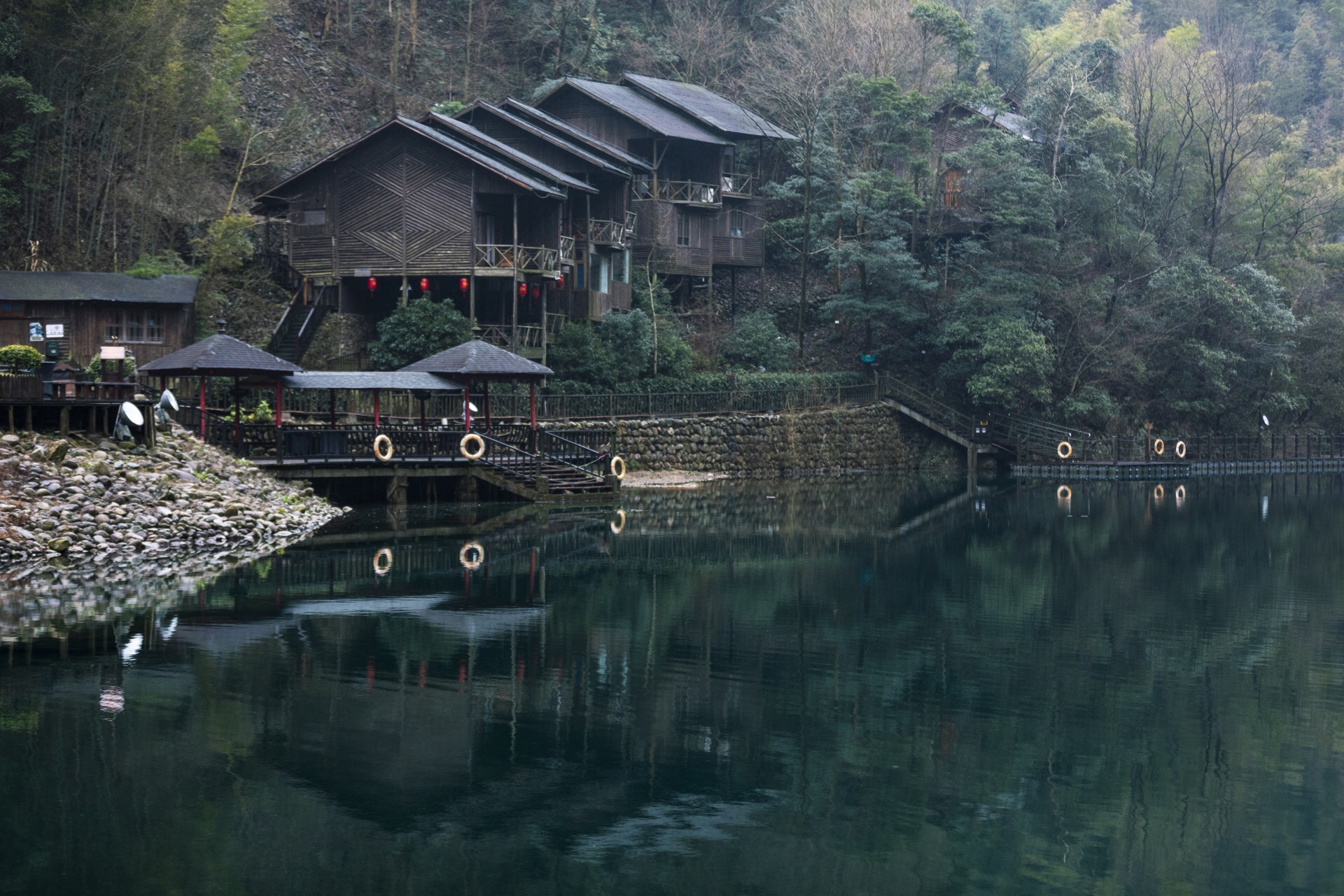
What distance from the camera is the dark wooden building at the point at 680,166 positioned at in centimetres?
4897

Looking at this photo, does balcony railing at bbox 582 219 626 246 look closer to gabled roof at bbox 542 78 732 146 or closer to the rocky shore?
gabled roof at bbox 542 78 732 146

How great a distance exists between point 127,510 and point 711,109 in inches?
1290

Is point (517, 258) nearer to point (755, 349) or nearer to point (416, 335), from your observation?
point (416, 335)

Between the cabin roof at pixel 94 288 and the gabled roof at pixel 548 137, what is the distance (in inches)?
469

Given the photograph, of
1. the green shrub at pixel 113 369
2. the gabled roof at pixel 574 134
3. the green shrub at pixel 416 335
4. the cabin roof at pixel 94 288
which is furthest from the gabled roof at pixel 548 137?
the green shrub at pixel 113 369

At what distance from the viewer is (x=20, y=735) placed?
1285 centimetres

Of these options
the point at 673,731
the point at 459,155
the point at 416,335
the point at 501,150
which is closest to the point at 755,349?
the point at 501,150

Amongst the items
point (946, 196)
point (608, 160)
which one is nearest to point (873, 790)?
point (608, 160)

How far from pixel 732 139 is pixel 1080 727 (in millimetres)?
39513

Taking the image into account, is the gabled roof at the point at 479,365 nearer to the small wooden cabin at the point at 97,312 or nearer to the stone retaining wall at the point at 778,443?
the stone retaining wall at the point at 778,443

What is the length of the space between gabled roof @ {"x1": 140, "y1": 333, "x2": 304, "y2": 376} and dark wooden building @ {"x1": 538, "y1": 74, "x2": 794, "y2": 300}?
20526 mm

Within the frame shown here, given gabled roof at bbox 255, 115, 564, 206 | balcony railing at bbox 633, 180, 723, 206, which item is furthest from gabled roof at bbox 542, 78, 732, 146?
gabled roof at bbox 255, 115, 564, 206

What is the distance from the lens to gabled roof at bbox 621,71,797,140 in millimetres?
50156

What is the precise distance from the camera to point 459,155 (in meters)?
39.7
